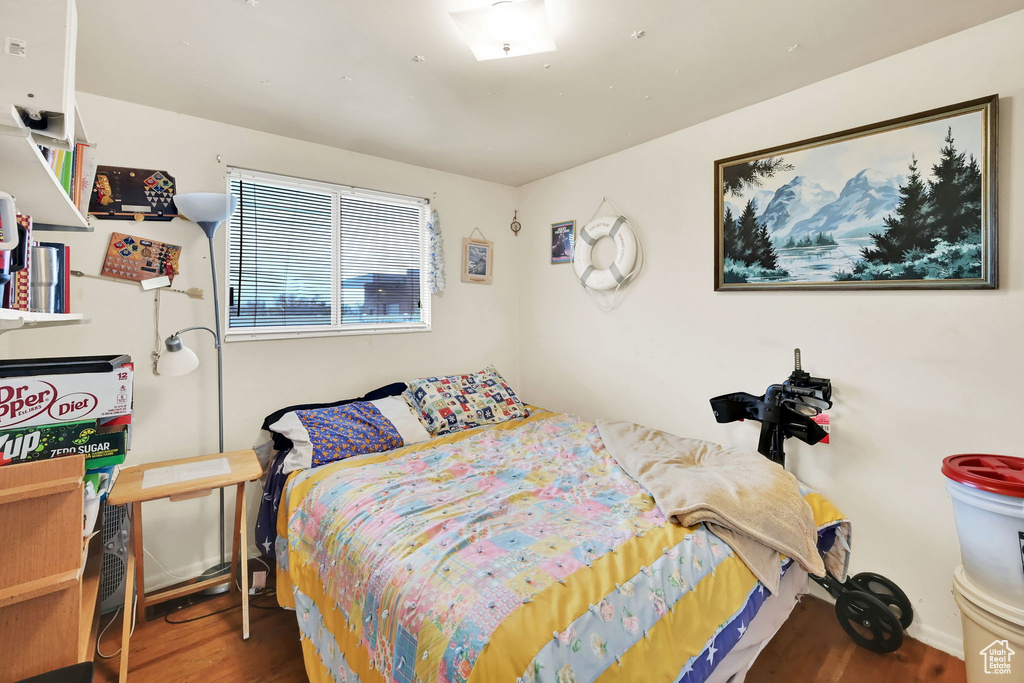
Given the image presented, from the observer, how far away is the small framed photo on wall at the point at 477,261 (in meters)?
3.32

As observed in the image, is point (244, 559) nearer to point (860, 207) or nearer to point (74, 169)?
point (74, 169)

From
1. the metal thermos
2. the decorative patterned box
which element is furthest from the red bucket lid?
the metal thermos

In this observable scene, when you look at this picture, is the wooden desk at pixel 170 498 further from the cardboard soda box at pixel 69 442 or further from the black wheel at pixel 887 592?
the black wheel at pixel 887 592

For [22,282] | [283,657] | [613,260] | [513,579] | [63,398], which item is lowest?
[283,657]

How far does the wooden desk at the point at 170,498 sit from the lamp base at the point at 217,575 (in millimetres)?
39

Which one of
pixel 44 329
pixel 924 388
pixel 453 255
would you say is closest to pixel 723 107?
pixel 924 388

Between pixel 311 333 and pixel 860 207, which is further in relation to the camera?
pixel 311 333

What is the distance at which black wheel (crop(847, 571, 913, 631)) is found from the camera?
1.84 m

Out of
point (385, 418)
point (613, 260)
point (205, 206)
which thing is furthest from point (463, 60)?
point (385, 418)

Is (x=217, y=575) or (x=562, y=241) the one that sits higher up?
(x=562, y=241)

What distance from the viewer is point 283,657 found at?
1.80 meters

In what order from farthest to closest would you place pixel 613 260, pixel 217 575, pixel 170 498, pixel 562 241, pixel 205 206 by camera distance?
pixel 562 241 < pixel 613 260 < pixel 217 575 < pixel 205 206 < pixel 170 498

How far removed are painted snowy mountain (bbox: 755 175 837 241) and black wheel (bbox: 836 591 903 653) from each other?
1.62 m

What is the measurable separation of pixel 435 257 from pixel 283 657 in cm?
233
